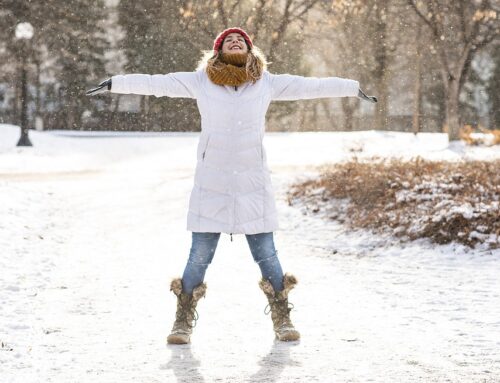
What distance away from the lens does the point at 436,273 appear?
760 cm

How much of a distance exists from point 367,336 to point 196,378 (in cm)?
141

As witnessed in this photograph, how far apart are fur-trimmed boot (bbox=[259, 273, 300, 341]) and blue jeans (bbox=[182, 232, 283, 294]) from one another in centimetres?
3

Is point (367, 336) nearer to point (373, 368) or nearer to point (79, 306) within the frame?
point (373, 368)

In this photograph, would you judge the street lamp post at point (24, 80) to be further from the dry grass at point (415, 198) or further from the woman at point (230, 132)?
the woman at point (230, 132)

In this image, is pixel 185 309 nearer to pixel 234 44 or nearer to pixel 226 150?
pixel 226 150

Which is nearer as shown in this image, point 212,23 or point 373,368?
point 373,368

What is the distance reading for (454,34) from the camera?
1070 inches

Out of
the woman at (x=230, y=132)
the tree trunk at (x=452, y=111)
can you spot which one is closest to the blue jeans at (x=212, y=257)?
the woman at (x=230, y=132)

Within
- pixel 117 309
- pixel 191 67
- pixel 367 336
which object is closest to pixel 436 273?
pixel 367 336

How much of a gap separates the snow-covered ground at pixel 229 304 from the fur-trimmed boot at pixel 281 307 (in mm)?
87

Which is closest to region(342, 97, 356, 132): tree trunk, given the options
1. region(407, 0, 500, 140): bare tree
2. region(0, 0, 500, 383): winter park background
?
region(407, 0, 500, 140): bare tree

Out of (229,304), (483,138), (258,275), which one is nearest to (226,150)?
(229,304)

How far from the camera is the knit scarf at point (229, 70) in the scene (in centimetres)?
477

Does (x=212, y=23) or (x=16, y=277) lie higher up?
(x=212, y=23)
